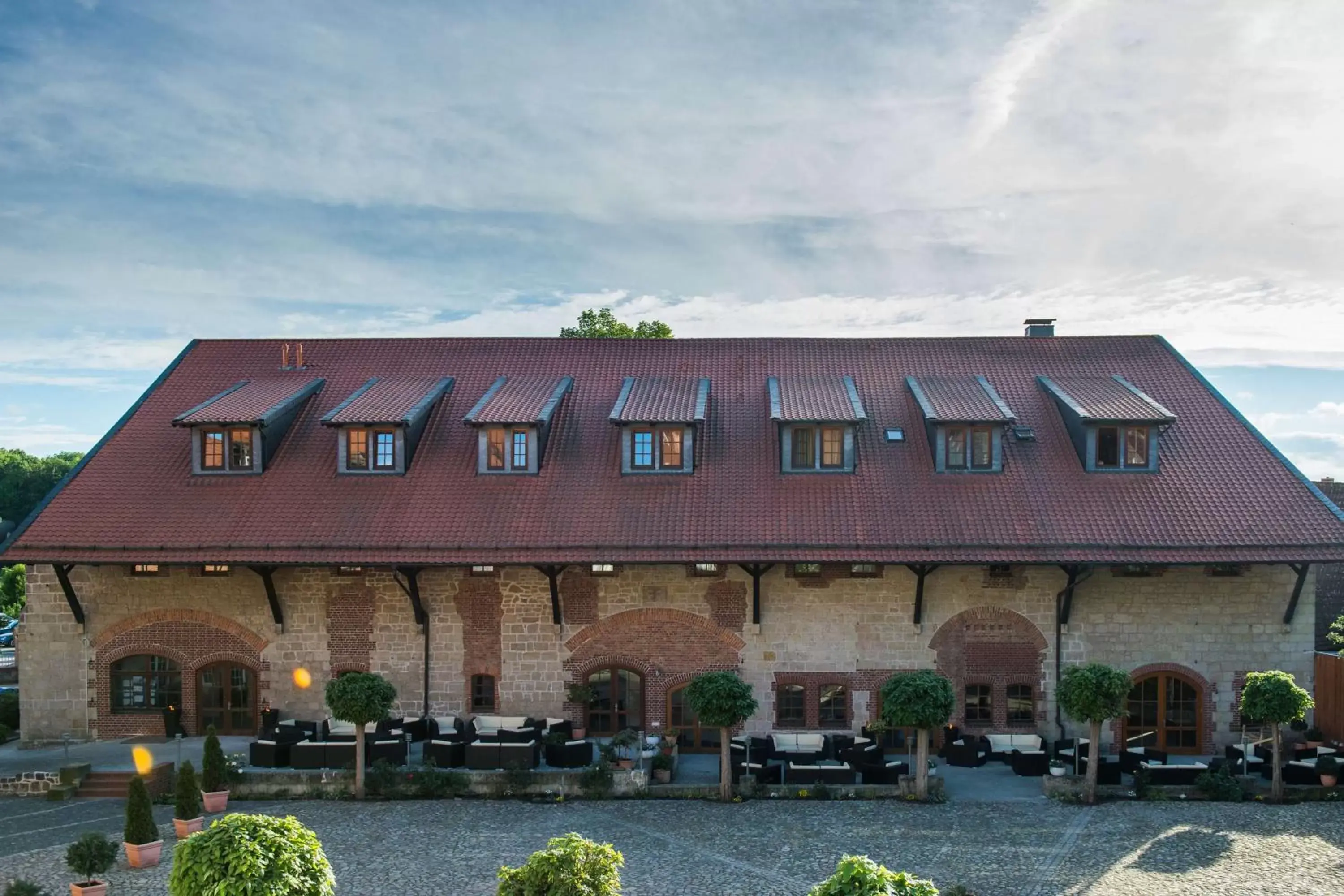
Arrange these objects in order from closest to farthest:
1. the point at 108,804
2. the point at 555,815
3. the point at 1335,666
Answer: the point at 555,815 < the point at 108,804 < the point at 1335,666

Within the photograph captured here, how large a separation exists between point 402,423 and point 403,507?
2203 millimetres

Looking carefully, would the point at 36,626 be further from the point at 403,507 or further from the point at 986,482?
the point at 986,482

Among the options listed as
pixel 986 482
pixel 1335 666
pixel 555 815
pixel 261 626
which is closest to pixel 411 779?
pixel 555 815

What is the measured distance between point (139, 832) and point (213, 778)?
2.39 metres

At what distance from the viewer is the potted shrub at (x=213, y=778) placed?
17453 mm

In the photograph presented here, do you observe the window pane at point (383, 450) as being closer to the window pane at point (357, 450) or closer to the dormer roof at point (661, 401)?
the window pane at point (357, 450)

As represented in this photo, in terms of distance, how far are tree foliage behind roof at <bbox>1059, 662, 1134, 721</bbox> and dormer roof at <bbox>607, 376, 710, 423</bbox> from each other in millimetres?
9731

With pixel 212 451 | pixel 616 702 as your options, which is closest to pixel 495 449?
pixel 616 702

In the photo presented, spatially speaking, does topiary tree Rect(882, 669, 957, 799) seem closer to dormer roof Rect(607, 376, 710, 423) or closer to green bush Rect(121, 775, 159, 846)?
dormer roof Rect(607, 376, 710, 423)

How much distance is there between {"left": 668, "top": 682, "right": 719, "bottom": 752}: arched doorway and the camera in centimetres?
2111

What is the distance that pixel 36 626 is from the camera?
71.0 ft

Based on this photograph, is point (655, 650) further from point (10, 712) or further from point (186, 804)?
point (10, 712)

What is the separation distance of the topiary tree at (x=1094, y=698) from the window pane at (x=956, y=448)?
5831 millimetres

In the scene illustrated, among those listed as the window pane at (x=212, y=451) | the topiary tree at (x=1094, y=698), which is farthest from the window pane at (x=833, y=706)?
the window pane at (x=212, y=451)
